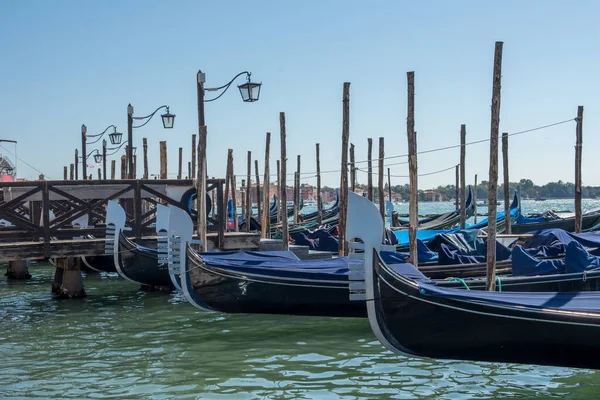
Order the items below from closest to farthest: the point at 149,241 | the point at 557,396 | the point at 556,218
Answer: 1. the point at 557,396
2. the point at 149,241
3. the point at 556,218

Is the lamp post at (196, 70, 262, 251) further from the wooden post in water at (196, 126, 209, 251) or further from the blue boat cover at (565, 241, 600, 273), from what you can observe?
the blue boat cover at (565, 241, 600, 273)

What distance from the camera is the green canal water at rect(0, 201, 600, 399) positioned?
5543mm

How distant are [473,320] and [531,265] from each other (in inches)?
104

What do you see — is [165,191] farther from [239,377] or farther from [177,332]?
[239,377]

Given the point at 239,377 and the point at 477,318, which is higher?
the point at 477,318

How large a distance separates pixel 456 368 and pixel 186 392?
2177mm

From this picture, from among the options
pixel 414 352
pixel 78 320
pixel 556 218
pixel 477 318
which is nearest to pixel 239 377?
pixel 414 352

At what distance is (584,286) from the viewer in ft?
24.3

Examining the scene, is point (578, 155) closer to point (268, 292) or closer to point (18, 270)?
point (268, 292)

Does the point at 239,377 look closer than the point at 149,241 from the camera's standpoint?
Yes

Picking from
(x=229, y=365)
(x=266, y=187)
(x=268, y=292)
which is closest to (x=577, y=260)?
(x=268, y=292)

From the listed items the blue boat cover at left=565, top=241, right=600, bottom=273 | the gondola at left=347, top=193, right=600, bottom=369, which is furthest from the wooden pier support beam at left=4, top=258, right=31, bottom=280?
the gondola at left=347, top=193, right=600, bottom=369

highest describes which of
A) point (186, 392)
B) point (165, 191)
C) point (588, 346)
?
point (165, 191)

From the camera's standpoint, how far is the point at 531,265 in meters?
7.52
